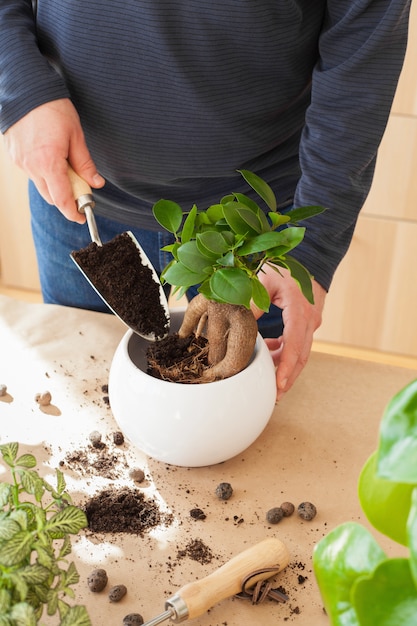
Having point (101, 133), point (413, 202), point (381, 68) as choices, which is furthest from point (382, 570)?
point (413, 202)

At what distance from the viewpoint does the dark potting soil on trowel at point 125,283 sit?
890mm

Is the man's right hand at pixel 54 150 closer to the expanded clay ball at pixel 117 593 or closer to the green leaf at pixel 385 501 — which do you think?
the expanded clay ball at pixel 117 593

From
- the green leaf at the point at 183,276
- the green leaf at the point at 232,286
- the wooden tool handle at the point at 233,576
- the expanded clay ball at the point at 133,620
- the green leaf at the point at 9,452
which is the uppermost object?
the green leaf at the point at 232,286

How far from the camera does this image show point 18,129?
1001 millimetres

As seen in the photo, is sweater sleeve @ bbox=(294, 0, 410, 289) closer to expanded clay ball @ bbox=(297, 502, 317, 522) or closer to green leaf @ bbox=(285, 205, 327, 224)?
green leaf @ bbox=(285, 205, 327, 224)

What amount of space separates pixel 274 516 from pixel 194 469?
0.13 m

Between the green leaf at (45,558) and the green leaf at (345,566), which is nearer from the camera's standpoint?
the green leaf at (345,566)

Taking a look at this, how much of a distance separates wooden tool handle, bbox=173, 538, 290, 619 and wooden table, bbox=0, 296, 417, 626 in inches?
1.1

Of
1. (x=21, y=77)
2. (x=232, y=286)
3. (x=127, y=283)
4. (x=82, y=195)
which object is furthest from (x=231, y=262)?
(x=21, y=77)

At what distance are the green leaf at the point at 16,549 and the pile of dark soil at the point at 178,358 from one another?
343 millimetres

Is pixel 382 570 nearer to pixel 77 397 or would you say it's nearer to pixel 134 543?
pixel 134 543

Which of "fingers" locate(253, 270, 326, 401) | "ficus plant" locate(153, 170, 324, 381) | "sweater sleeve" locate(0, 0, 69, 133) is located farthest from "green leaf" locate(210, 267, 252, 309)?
"sweater sleeve" locate(0, 0, 69, 133)

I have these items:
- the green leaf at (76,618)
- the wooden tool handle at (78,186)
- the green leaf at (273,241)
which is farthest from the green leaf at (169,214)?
the green leaf at (76,618)

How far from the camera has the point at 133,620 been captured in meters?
0.65
